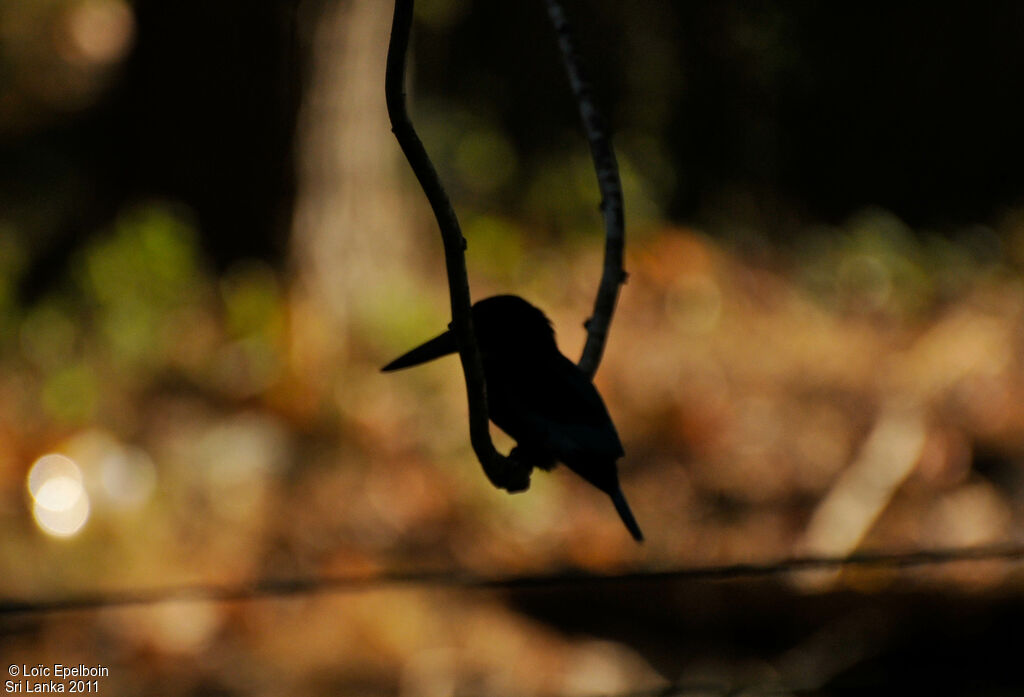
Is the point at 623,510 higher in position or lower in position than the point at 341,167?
lower

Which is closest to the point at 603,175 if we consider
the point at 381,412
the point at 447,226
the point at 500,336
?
the point at 500,336

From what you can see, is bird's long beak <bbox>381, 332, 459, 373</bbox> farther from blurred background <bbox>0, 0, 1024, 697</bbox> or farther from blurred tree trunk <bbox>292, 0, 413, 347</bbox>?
blurred tree trunk <bbox>292, 0, 413, 347</bbox>

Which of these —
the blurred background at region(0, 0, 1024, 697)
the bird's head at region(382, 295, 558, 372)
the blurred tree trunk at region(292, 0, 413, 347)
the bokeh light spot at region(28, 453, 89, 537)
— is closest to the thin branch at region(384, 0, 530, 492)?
the bird's head at region(382, 295, 558, 372)

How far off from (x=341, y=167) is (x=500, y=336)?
3572 millimetres

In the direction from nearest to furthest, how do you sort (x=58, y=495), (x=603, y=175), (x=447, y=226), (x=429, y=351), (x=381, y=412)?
(x=447, y=226), (x=603, y=175), (x=429, y=351), (x=58, y=495), (x=381, y=412)

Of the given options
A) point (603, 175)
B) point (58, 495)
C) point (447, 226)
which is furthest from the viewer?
point (58, 495)

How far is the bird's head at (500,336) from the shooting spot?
1.67 metres

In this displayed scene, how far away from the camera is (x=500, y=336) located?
1708 millimetres

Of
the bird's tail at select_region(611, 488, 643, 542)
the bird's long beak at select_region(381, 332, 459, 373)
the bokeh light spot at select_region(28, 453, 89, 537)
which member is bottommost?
the bokeh light spot at select_region(28, 453, 89, 537)

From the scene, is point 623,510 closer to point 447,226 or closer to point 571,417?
point 571,417

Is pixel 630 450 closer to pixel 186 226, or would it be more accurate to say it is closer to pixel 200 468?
pixel 200 468

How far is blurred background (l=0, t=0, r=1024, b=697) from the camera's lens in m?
4.38

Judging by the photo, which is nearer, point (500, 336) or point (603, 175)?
point (603, 175)

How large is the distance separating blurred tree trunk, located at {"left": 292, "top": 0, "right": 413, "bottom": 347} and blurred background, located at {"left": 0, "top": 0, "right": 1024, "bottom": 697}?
0.6 inches
